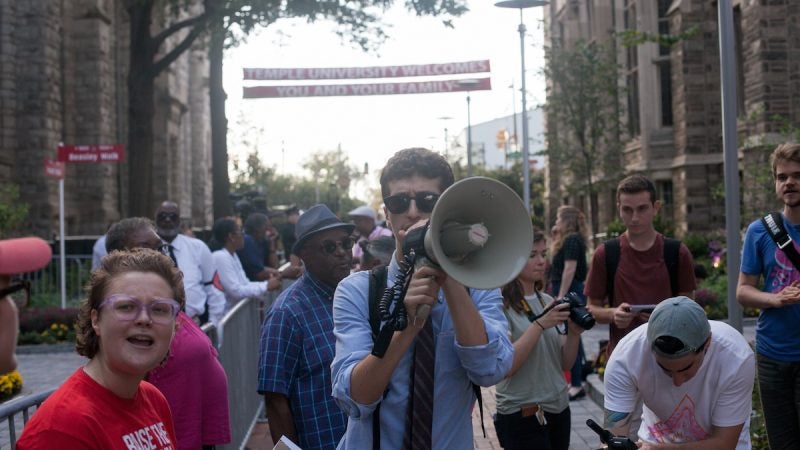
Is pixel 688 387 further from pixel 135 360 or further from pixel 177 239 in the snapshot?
pixel 177 239

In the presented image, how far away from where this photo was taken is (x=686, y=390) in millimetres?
4410

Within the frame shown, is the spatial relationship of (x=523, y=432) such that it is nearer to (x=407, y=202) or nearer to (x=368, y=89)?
(x=407, y=202)

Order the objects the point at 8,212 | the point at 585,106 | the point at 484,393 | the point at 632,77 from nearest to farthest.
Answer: the point at 484,393 → the point at 8,212 → the point at 585,106 → the point at 632,77

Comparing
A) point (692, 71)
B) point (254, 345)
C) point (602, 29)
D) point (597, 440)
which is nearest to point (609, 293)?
point (597, 440)

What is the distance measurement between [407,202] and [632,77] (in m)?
29.0

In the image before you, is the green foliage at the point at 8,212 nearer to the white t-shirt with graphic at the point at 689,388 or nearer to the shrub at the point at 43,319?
the shrub at the point at 43,319

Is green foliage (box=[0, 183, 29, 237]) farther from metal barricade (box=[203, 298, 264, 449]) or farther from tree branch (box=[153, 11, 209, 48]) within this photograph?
metal barricade (box=[203, 298, 264, 449])

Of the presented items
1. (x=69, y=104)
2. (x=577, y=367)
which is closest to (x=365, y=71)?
(x=69, y=104)

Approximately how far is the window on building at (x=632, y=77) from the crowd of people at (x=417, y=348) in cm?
2372

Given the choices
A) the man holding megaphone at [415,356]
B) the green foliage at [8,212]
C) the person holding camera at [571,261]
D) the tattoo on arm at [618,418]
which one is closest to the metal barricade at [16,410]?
the man holding megaphone at [415,356]

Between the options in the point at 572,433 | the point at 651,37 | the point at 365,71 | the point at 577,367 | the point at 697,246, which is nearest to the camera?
the point at 572,433

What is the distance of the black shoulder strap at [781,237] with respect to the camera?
577 centimetres

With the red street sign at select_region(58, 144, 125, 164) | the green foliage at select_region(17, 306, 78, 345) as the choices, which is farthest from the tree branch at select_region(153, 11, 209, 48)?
the green foliage at select_region(17, 306, 78, 345)

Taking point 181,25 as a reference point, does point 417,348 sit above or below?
below
